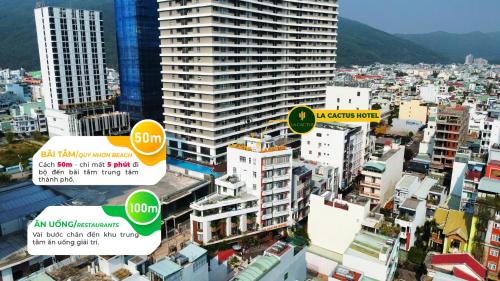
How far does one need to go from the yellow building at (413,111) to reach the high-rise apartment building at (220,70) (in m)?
36.4

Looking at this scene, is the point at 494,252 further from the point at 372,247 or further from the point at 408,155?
the point at 408,155

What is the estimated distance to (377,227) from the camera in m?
27.2

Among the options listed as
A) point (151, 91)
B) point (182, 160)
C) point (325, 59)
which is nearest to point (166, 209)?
point (182, 160)

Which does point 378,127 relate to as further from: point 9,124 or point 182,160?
point 9,124

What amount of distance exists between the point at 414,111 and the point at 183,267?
239 ft

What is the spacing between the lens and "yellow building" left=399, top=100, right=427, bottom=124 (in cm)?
7744

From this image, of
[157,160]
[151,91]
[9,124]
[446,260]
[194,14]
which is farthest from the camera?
[9,124]

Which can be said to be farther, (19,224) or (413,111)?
(413,111)

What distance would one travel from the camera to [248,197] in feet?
103

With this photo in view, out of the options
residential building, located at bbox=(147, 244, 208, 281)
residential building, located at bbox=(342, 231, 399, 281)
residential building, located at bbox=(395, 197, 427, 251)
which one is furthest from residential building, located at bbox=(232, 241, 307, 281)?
residential building, located at bbox=(395, 197, 427, 251)

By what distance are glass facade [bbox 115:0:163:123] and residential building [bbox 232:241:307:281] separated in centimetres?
4586

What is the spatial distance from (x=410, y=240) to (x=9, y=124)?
246 ft

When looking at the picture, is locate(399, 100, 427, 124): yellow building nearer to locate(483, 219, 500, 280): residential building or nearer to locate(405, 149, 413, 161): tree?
locate(405, 149, 413, 161): tree

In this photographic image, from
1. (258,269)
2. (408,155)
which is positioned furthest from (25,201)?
(408,155)
